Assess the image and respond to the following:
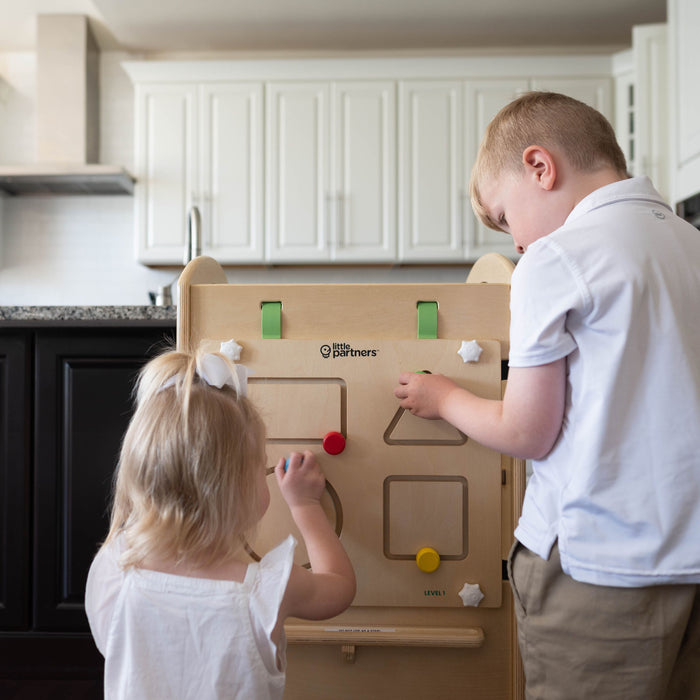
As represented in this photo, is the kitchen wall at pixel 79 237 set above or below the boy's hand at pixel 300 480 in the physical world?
above

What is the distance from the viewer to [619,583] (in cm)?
66

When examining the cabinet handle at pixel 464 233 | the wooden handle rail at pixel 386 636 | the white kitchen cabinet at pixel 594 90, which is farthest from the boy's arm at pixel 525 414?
the white kitchen cabinet at pixel 594 90

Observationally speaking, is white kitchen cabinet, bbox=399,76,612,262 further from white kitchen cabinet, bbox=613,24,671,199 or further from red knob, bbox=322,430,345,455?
red knob, bbox=322,430,345,455

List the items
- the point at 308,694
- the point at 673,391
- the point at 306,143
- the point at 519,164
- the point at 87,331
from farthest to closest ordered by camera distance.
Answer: the point at 306,143 → the point at 87,331 → the point at 308,694 → the point at 519,164 → the point at 673,391

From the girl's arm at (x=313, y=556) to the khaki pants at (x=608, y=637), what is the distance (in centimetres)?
21

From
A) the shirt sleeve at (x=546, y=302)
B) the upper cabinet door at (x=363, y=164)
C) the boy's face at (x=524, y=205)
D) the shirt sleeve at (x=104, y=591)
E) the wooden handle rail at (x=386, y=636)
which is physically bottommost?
the wooden handle rail at (x=386, y=636)

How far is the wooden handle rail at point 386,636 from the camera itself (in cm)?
95

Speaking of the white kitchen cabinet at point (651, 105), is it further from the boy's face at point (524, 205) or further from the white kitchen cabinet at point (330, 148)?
the boy's face at point (524, 205)

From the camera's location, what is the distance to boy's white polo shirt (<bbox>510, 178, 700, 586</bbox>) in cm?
65

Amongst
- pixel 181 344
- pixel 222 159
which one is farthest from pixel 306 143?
pixel 181 344

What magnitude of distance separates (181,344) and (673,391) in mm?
667

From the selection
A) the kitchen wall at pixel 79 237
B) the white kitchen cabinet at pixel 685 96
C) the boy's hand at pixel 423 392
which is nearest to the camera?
the boy's hand at pixel 423 392

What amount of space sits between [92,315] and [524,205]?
4.21ft

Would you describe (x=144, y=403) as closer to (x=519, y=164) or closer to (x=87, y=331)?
(x=519, y=164)
